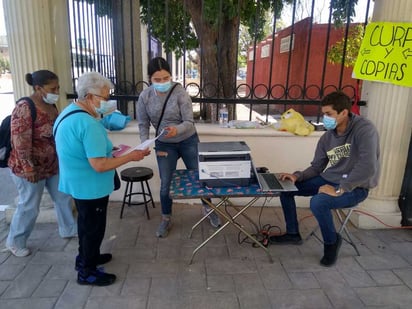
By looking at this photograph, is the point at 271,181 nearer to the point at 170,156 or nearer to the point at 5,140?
the point at 170,156

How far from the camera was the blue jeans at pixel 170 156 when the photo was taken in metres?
3.22

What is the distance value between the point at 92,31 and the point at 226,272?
4.10 m

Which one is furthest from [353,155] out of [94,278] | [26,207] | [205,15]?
[26,207]

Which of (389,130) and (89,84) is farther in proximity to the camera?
(389,130)

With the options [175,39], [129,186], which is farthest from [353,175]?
[175,39]

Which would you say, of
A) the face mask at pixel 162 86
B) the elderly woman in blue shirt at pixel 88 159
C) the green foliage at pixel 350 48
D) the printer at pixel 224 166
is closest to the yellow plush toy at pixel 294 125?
the printer at pixel 224 166

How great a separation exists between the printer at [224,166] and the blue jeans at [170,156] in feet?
1.89

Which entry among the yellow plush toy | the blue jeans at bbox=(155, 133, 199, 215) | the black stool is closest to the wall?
the yellow plush toy

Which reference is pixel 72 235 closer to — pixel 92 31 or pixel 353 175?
pixel 353 175

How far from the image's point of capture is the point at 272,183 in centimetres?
273

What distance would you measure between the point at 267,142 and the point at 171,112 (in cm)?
130

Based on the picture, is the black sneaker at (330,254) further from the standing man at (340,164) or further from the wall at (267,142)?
the wall at (267,142)

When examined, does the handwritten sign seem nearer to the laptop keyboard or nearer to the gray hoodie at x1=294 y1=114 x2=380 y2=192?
the gray hoodie at x1=294 y1=114 x2=380 y2=192

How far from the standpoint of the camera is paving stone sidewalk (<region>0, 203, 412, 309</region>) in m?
2.40
